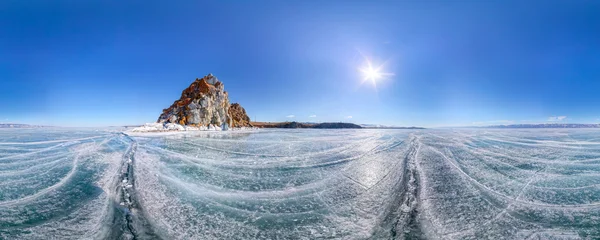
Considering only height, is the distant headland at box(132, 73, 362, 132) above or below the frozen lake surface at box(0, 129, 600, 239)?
above

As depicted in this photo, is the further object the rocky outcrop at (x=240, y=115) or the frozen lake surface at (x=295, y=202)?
the rocky outcrop at (x=240, y=115)

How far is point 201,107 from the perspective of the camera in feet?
162

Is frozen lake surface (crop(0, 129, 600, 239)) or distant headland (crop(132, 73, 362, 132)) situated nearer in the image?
frozen lake surface (crop(0, 129, 600, 239))

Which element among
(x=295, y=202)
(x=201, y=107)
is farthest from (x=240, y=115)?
(x=295, y=202)

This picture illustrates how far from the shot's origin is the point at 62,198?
200 inches

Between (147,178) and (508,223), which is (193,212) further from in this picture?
(508,223)

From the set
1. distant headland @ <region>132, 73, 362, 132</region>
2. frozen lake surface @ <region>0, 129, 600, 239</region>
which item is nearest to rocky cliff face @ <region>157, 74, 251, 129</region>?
distant headland @ <region>132, 73, 362, 132</region>

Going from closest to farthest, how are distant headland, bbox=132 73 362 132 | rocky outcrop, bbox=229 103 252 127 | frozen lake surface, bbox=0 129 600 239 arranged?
frozen lake surface, bbox=0 129 600 239 → distant headland, bbox=132 73 362 132 → rocky outcrop, bbox=229 103 252 127

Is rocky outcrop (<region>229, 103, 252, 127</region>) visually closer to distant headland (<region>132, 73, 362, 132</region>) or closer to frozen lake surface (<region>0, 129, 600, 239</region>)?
distant headland (<region>132, 73, 362, 132</region>)

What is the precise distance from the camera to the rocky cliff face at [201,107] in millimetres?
47312

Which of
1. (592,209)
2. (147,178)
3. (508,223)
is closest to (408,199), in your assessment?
(508,223)

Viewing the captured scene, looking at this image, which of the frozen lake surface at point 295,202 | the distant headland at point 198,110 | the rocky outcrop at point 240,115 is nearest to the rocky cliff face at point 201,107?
the distant headland at point 198,110

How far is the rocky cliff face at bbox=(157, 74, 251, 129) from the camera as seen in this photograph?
155ft

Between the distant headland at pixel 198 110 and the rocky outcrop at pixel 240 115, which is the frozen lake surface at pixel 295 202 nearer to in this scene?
the distant headland at pixel 198 110
